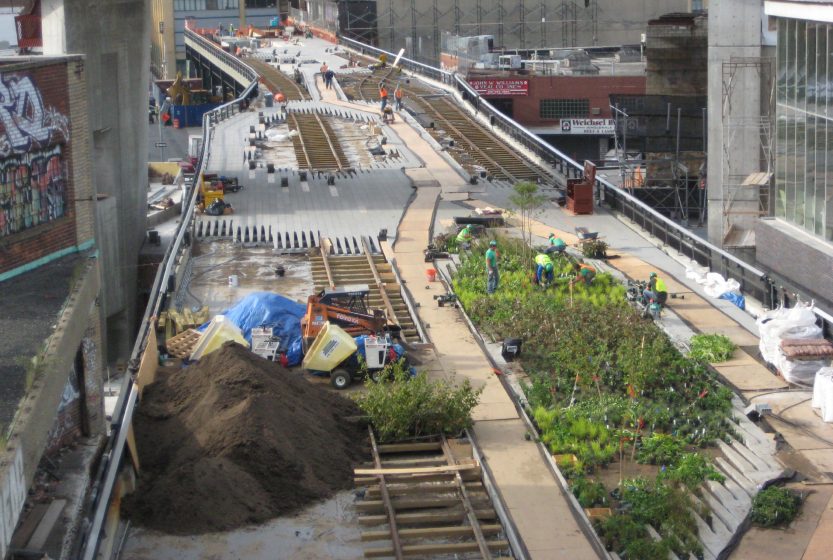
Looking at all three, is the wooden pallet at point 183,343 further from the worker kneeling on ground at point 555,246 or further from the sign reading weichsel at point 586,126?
the sign reading weichsel at point 586,126

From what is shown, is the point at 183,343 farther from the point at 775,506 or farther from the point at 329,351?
the point at 775,506

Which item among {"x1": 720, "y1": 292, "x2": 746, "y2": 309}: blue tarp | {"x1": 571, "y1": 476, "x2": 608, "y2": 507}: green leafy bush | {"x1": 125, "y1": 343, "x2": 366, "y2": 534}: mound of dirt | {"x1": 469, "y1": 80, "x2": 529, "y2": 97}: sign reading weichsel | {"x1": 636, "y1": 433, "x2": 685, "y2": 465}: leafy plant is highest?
{"x1": 469, "y1": 80, "x2": 529, "y2": 97}: sign reading weichsel

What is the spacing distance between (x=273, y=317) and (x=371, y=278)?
616 cm

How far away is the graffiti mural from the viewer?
64.3ft

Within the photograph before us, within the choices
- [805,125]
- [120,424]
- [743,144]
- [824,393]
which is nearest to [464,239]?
[805,125]

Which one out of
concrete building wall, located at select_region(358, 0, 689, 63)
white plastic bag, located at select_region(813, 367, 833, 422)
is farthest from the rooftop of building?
concrete building wall, located at select_region(358, 0, 689, 63)

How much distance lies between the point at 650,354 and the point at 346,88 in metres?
46.4

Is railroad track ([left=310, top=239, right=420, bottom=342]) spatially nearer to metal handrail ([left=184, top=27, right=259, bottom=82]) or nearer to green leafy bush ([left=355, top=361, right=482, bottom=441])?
green leafy bush ([left=355, top=361, right=482, bottom=441])

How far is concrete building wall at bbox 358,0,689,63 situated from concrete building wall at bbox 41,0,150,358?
59.6 meters

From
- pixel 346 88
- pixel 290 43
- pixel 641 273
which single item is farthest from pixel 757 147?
pixel 290 43

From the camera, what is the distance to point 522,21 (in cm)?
9931

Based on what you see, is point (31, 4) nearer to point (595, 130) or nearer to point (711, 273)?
point (711, 273)

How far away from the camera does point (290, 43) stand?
9694 cm

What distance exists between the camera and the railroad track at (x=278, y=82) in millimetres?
65312
